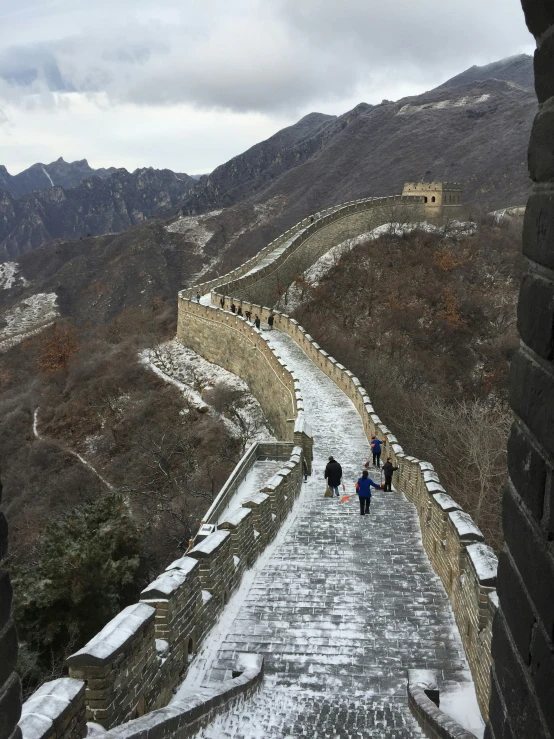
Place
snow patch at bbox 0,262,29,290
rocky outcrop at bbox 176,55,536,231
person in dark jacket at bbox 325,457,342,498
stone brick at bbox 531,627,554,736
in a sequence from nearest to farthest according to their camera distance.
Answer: stone brick at bbox 531,627,554,736, person in dark jacket at bbox 325,457,342,498, rocky outcrop at bbox 176,55,536,231, snow patch at bbox 0,262,29,290

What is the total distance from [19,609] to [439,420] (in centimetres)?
1489

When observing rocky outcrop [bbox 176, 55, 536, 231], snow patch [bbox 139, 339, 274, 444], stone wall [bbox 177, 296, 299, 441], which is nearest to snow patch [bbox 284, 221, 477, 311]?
stone wall [bbox 177, 296, 299, 441]

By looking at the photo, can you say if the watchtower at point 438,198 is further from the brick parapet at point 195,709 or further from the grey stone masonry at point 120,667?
the grey stone masonry at point 120,667

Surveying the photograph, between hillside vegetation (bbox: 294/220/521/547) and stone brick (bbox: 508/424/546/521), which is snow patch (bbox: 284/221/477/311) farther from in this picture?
stone brick (bbox: 508/424/546/521)

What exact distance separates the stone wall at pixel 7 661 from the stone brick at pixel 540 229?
1.78 meters

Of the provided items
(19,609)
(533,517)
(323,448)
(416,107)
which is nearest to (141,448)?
(323,448)

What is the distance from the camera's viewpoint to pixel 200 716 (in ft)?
15.2

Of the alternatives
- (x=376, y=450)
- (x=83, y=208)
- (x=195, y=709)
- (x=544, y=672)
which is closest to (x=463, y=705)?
(x=195, y=709)

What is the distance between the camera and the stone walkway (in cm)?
525

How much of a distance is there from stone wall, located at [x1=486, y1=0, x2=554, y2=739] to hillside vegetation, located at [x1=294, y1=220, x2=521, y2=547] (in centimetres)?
1703

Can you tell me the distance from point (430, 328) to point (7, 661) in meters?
32.7

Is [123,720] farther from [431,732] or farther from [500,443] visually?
[500,443]

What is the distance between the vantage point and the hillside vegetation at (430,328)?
71.0ft

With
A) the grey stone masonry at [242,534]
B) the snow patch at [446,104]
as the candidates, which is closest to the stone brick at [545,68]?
the grey stone masonry at [242,534]
